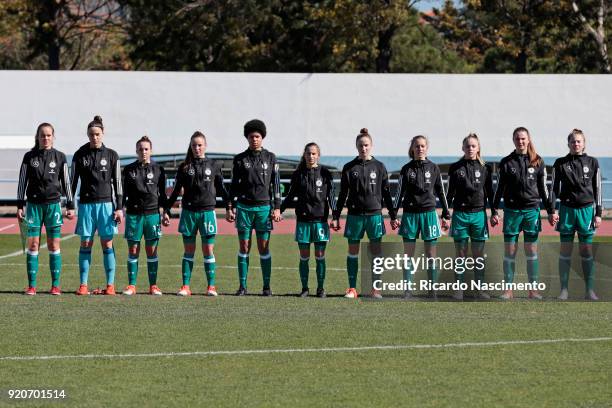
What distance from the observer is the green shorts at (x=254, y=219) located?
13.5 m

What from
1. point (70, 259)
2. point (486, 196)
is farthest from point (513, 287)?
point (70, 259)

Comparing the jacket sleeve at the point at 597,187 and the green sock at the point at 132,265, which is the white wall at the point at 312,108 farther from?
the jacket sleeve at the point at 597,187

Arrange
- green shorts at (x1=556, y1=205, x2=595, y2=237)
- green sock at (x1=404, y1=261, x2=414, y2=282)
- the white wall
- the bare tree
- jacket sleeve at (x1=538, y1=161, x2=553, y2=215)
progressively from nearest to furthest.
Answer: green sock at (x1=404, y1=261, x2=414, y2=282) < jacket sleeve at (x1=538, y1=161, x2=553, y2=215) < green shorts at (x1=556, y1=205, x2=595, y2=237) < the white wall < the bare tree

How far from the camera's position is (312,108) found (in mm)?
33125

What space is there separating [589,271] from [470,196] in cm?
148

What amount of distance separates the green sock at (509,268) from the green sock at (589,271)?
740 millimetres

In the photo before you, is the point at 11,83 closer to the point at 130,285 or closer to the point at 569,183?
the point at 130,285

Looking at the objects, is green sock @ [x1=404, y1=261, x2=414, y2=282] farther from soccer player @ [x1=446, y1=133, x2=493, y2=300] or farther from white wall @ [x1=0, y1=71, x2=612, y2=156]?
white wall @ [x1=0, y1=71, x2=612, y2=156]

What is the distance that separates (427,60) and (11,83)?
2184 centimetres

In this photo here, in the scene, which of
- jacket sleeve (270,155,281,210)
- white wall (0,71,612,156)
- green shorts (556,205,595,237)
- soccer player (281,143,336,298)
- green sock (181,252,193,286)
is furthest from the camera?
white wall (0,71,612,156)

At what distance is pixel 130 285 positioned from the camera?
13.7m

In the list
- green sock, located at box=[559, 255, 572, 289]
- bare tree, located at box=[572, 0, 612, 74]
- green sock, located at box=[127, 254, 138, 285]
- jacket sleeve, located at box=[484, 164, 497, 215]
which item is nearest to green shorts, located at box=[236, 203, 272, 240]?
green sock, located at box=[127, 254, 138, 285]

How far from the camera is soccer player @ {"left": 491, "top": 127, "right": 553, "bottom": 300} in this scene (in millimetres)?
13156

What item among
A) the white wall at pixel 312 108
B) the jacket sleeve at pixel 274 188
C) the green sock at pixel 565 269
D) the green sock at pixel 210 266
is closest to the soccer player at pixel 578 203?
the green sock at pixel 565 269
